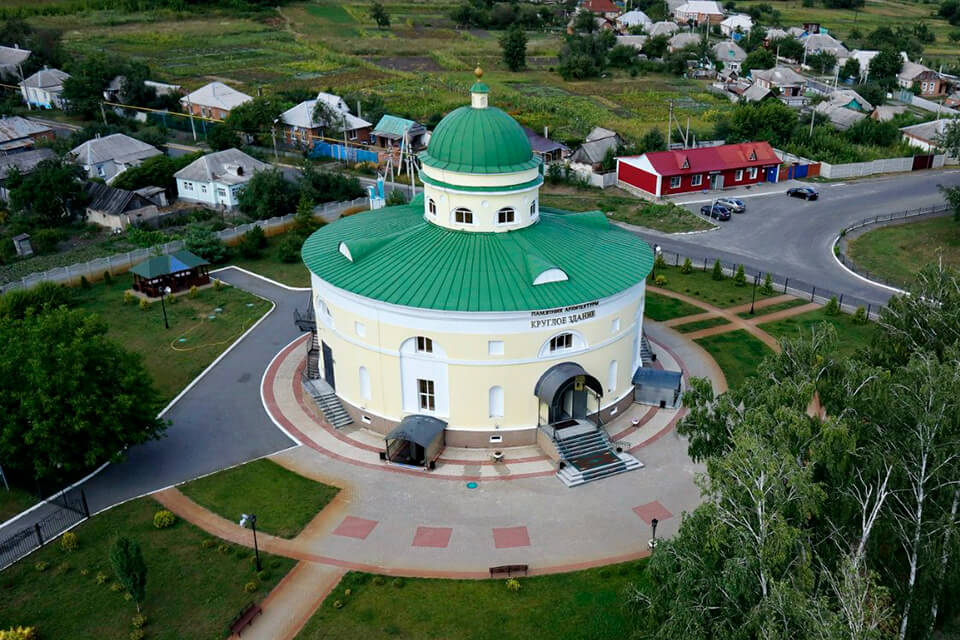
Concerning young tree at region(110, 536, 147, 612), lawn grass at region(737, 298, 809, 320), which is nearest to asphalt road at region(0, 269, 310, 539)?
young tree at region(110, 536, 147, 612)

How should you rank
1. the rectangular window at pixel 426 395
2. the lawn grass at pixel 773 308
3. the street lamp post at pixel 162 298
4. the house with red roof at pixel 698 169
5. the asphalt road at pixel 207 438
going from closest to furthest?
the asphalt road at pixel 207 438, the rectangular window at pixel 426 395, the street lamp post at pixel 162 298, the lawn grass at pixel 773 308, the house with red roof at pixel 698 169

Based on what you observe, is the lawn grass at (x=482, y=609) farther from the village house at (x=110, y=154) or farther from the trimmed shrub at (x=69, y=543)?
the village house at (x=110, y=154)

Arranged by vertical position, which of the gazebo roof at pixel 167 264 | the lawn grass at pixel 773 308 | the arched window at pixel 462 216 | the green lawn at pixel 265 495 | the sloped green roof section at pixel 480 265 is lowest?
the lawn grass at pixel 773 308

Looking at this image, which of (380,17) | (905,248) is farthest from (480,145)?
(380,17)

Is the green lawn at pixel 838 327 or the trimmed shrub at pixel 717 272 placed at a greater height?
the trimmed shrub at pixel 717 272

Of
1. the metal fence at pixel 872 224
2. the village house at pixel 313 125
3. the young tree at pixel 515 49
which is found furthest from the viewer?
the young tree at pixel 515 49

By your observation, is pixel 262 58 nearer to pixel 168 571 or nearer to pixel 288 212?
pixel 288 212

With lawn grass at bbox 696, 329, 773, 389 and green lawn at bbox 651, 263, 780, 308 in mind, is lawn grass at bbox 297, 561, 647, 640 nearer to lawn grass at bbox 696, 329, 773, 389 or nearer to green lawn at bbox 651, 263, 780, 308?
lawn grass at bbox 696, 329, 773, 389

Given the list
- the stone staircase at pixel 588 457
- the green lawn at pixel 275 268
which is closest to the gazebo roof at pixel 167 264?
the green lawn at pixel 275 268
